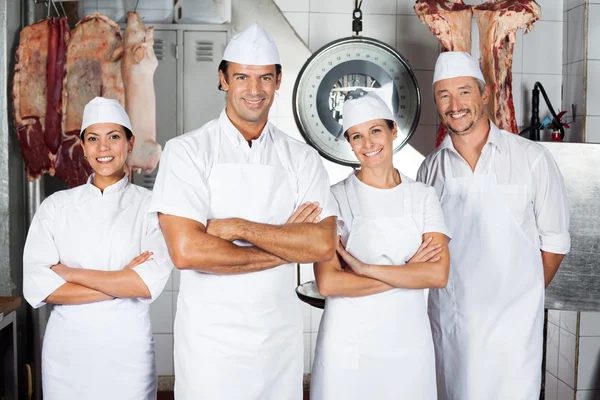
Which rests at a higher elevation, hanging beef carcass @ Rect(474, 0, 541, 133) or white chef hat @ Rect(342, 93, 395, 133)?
hanging beef carcass @ Rect(474, 0, 541, 133)

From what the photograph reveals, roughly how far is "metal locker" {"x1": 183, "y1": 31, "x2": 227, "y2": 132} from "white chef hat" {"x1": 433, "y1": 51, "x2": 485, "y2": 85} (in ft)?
5.55

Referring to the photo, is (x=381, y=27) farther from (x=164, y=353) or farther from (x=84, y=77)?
(x=164, y=353)

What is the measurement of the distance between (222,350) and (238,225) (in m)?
0.42

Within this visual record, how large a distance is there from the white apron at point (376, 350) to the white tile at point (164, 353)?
6.78ft

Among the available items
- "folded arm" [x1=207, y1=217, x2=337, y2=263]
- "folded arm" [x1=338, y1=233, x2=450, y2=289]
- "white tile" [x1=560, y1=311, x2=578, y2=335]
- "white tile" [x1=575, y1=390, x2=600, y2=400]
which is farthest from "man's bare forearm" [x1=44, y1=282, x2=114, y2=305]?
"white tile" [x1=575, y1=390, x2=600, y2=400]

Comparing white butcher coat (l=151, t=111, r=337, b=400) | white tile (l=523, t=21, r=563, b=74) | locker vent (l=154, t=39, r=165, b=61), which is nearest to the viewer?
white butcher coat (l=151, t=111, r=337, b=400)

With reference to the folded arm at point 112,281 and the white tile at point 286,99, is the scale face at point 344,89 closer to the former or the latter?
the white tile at point 286,99

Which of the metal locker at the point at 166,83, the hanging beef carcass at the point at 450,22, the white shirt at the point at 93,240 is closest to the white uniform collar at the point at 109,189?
the white shirt at the point at 93,240

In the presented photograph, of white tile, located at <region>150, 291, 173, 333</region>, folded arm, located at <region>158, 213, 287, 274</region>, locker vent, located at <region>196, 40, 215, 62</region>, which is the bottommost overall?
white tile, located at <region>150, 291, 173, 333</region>

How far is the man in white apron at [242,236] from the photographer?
6.69 ft

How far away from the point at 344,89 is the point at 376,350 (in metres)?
2.07

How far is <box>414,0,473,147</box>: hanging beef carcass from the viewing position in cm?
320

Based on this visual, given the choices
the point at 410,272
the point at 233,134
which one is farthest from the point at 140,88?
the point at 410,272

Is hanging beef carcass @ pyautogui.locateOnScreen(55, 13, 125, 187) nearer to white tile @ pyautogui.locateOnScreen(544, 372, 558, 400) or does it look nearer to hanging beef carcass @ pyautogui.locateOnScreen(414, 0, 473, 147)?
hanging beef carcass @ pyautogui.locateOnScreen(414, 0, 473, 147)
